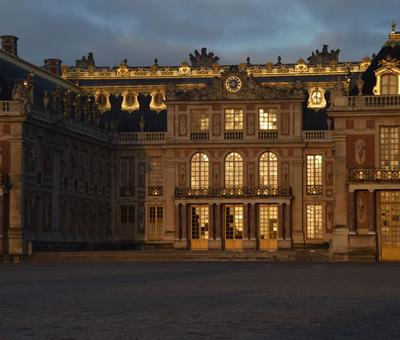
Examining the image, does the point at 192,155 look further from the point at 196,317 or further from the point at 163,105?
the point at 196,317

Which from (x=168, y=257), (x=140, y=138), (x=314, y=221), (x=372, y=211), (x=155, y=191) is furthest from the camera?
(x=140, y=138)

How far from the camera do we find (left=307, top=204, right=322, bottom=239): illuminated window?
6323 centimetres

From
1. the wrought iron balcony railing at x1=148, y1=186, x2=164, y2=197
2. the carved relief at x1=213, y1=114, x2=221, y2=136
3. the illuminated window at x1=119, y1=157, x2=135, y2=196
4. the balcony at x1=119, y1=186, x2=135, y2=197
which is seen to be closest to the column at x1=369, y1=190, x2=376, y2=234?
the carved relief at x1=213, y1=114, x2=221, y2=136

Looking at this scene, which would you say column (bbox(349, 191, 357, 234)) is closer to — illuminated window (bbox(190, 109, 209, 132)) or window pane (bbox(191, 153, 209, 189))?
window pane (bbox(191, 153, 209, 189))

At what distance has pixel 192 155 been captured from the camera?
2518 inches

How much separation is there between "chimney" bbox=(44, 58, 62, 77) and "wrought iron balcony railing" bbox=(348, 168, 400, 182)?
88.0ft

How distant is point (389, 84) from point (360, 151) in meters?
4.08

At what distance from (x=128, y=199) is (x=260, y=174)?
8424mm

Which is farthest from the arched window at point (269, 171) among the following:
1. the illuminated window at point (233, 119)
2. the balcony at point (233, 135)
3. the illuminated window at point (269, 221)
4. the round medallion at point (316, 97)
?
the round medallion at point (316, 97)

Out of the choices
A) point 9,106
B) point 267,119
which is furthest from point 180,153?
point 9,106

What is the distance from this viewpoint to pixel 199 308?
695 inches

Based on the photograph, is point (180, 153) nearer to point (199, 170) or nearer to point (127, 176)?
point (199, 170)

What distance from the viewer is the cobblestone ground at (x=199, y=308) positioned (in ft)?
45.4

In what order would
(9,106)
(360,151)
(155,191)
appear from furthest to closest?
(155,191) → (9,106) → (360,151)
